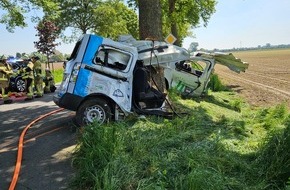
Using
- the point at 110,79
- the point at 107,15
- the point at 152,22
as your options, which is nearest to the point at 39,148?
the point at 110,79

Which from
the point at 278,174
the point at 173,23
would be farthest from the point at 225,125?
the point at 173,23

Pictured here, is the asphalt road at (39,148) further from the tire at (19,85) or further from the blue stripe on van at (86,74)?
the tire at (19,85)

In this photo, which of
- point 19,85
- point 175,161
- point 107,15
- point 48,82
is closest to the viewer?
point 175,161

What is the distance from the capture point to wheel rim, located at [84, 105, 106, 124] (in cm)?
791

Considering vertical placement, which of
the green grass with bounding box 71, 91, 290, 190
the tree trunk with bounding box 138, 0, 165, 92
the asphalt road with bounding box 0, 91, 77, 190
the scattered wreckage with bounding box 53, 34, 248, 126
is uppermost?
the tree trunk with bounding box 138, 0, 165, 92

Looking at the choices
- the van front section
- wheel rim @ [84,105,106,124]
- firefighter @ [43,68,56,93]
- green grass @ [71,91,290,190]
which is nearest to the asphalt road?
green grass @ [71,91,290,190]

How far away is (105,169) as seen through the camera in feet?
15.3

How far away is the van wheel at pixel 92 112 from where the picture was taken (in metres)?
7.83

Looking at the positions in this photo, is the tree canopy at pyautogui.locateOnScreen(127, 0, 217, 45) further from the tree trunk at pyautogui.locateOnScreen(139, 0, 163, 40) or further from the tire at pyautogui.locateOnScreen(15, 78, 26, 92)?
the tree trunk at pyautogui.locateOnScreen(139, 0, 163, 40)

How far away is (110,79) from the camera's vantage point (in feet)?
26.4

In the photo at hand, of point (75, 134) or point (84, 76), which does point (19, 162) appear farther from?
point (84, 76)

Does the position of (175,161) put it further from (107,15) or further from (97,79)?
(107,15)

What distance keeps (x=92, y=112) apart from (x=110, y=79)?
2.87 ft

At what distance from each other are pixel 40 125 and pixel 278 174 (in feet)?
20.5
